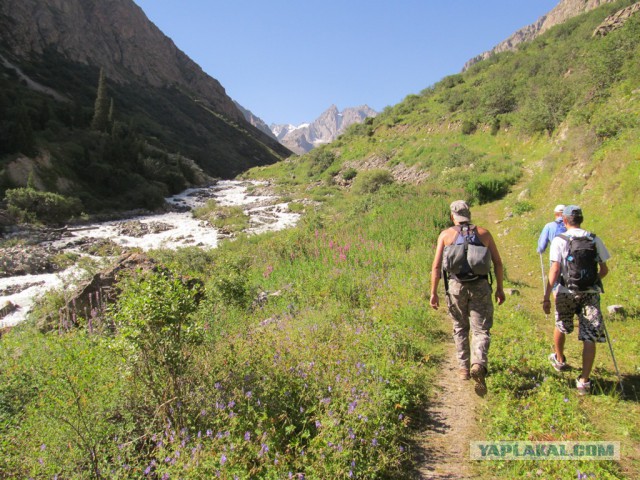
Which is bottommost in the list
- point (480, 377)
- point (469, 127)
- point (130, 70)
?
point (480, 377)

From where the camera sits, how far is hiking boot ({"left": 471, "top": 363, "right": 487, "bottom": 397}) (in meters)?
3.97

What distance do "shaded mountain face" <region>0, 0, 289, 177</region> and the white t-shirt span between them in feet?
240

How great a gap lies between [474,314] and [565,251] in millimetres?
1276

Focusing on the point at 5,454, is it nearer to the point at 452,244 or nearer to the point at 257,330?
the point at 257,330

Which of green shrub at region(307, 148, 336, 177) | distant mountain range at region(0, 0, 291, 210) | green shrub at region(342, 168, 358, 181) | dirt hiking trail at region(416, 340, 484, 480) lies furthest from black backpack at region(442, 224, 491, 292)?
green shrub at region(307, 148, 336, 177)

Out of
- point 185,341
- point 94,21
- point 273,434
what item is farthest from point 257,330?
point 94,21

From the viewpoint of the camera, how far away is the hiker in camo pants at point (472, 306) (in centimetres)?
405

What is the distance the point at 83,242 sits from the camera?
19578 millimetres

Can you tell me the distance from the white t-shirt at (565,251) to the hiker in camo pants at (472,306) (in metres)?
0.67

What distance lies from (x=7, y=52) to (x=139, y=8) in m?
80.1

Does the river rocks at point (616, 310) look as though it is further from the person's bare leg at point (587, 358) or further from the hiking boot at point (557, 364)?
the person's bare leg at point (587, 358)

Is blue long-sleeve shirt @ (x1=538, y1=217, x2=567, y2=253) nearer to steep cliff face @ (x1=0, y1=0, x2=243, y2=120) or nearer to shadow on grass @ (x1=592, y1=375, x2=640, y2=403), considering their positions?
shadow on grass @ (x1=592, y1=375, x2=640, y2=403)

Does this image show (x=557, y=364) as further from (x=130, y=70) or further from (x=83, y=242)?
(x=130, y=70)

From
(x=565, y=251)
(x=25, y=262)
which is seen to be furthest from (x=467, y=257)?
(x=25, y=262)
